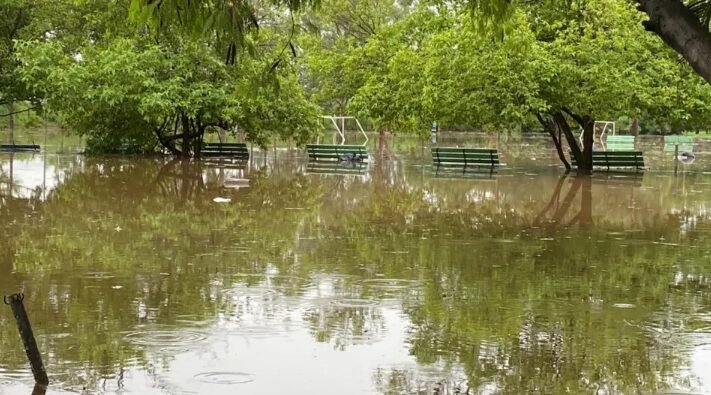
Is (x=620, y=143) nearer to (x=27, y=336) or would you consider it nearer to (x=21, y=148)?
(x=21, y=148)

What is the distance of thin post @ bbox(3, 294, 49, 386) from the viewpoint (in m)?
5.57

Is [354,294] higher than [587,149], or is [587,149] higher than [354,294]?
[587,149]

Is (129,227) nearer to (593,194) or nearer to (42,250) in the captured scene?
(42,250)

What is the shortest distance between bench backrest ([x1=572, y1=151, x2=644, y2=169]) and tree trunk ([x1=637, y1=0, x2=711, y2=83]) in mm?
25142

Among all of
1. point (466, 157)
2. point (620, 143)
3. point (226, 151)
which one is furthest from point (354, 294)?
point (620, 143)

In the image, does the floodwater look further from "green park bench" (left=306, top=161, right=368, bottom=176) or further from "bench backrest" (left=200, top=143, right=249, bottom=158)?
"bench backrest" (left=200, top=143, right=249, bottom=158)

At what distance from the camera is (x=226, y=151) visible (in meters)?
35.6

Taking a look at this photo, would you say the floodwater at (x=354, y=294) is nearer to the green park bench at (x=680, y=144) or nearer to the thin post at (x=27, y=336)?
the thin post at (x=27, y=336)

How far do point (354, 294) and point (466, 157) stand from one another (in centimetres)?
2346

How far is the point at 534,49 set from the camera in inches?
983

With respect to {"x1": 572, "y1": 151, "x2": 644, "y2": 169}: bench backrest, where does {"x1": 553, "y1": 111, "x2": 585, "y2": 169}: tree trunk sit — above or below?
above

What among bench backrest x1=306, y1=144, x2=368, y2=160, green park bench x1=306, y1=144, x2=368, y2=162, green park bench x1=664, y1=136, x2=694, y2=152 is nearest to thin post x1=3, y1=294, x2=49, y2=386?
green park bench x1=306, y1=144, x2=368, y2=162

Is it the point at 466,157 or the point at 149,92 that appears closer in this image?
the point at 149,92

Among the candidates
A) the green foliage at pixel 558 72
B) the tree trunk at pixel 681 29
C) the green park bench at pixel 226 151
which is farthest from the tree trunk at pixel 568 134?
the tree trunk at pixel 681 29
